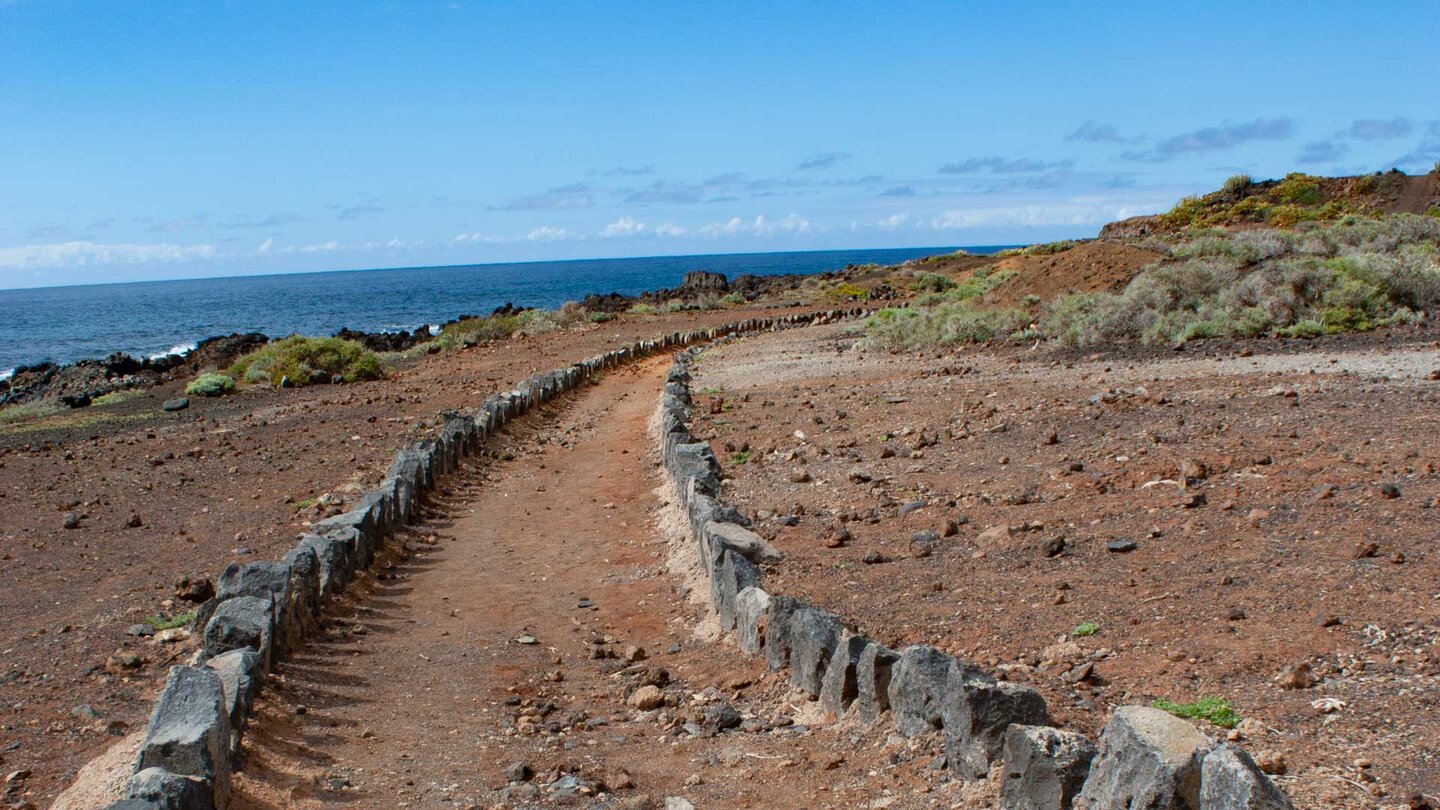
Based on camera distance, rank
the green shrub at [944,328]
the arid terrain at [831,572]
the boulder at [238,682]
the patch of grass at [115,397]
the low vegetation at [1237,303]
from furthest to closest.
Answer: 1. the patch of grass at [115,397]
2. the green shrub at [944,328]
3. the low vegetation at [1237,303]
4. the boulder at [238,682]
5. the arid terrain at [831,572]

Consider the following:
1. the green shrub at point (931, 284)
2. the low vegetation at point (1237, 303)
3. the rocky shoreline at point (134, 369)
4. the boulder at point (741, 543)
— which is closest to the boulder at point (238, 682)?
the boulder at point (741, 543)

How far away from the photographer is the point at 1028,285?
26.2m

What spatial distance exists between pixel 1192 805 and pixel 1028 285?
23518 mm

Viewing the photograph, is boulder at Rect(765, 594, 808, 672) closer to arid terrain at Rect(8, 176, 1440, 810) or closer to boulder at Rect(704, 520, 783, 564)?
arid terrain at Rect(8, 176, 1440, 810)

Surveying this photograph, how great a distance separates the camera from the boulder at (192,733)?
15.3 ft

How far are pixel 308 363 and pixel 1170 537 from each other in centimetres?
2294

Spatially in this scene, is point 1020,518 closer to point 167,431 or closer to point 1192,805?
point 1192,805

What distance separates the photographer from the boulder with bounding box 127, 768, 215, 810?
4289mm

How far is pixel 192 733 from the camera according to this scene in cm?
475

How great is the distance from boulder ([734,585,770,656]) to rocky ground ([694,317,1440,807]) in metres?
0.52

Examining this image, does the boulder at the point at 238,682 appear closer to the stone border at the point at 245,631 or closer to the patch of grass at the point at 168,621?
the stone border at the point at 245,631

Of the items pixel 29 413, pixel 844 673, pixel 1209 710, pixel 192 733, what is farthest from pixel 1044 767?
pixel 29 413

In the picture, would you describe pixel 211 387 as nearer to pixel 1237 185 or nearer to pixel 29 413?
pixel 29 413

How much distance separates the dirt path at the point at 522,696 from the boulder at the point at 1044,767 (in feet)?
2.49
